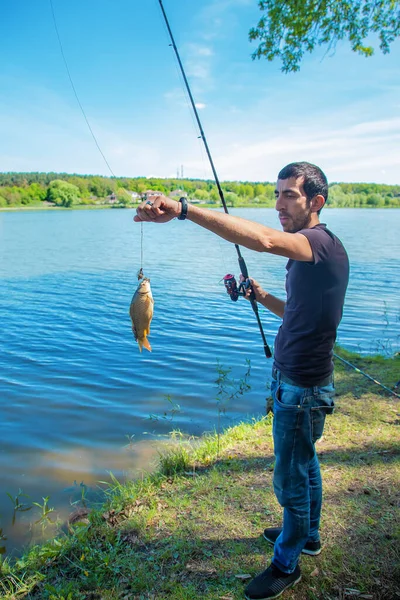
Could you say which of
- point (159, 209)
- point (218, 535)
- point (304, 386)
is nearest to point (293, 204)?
point (159, 209)

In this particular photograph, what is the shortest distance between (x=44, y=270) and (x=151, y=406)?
1502cm

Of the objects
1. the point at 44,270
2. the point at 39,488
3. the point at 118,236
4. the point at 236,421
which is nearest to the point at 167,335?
the point at 236,421

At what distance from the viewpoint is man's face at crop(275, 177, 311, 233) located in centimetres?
272

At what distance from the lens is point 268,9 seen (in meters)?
8.12

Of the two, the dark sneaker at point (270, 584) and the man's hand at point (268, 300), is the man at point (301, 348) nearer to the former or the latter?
the dark sneaker at point (270, 584)

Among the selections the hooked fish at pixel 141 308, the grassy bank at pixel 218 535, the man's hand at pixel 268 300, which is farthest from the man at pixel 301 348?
the hooked fish at pixel 141 308

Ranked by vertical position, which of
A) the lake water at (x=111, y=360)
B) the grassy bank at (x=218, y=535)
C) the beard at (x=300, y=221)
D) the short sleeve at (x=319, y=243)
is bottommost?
the lake water at (x=111, y=360)

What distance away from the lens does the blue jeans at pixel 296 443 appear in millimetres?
2740

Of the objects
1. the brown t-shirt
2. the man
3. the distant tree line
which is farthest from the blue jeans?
the distant tree line

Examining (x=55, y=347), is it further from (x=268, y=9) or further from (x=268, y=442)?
(x=268, y=9)

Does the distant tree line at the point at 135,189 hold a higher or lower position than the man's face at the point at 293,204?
higher

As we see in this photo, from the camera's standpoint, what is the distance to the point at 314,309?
2643 mm

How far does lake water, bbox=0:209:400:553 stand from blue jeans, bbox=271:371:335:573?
3.15m

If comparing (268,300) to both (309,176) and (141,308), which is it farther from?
(309,176)
